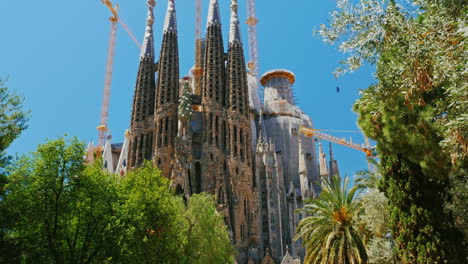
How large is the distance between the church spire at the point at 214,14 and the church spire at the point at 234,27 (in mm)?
1823

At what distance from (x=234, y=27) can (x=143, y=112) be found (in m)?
15.5

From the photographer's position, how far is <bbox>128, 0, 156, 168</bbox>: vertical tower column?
48.4 metres

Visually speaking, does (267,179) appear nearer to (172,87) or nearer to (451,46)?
(172,87)

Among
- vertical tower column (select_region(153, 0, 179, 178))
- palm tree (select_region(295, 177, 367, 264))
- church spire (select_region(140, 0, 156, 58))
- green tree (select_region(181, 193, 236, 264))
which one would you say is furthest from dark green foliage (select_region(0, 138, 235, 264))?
church spire (select_region(140, 0, 156, 58))

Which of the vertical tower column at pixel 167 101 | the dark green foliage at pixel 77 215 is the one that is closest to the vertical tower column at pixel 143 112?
the vertical tower column at pixel 167 101

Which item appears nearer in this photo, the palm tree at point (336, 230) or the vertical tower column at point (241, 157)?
the palm tree at point (336, 230)

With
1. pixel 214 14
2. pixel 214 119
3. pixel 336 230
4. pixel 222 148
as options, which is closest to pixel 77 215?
pixel 336 230

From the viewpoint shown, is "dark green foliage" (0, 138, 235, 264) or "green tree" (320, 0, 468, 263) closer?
"green tree" (320, 0, 468, 263)

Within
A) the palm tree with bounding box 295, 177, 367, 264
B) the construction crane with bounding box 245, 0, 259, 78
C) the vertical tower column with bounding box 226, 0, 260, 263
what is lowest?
the palm tree with bounding box 295, 177, 367, 264

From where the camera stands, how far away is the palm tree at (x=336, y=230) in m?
18.6

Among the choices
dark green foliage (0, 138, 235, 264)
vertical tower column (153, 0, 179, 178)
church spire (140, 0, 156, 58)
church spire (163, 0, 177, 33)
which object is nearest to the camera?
dark green foliage (0, 138, 235, 264)

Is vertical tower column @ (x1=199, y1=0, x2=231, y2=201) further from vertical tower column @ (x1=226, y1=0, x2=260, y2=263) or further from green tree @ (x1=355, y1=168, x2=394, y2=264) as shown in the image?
green tree @ (x1=355, y1=168, x2=394, y2=264)

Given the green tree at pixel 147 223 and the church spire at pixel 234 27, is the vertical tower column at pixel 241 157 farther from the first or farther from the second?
the green tree at pixel 147 223

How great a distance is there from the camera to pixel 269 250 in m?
44.4
